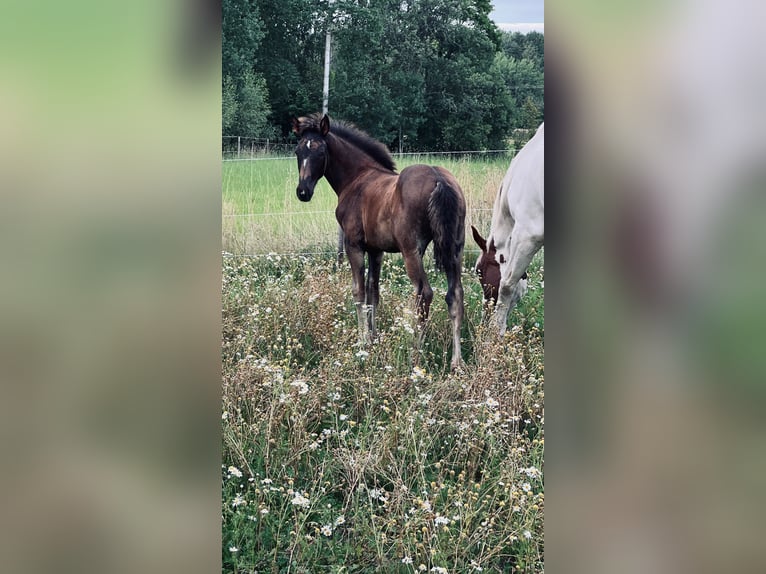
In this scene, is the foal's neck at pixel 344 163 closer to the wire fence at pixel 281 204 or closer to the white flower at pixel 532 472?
the wire fence at pixel 281 204

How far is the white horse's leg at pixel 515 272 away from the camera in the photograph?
3.30m

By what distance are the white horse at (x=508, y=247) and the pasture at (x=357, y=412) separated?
76 mm

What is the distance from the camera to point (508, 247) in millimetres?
3449

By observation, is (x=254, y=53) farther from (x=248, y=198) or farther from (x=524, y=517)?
(x=524, y=517)

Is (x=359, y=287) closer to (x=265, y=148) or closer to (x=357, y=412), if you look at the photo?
(x=357, y=412)

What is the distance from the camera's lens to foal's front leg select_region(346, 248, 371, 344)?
317cm

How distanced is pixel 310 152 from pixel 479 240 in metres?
0.93

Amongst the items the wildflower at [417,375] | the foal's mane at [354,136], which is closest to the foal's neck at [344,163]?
the foal's mane at [354,136]

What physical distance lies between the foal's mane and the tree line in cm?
5

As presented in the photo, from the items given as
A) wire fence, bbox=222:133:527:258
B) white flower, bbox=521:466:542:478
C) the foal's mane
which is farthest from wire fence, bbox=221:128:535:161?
white flower, bbox=521:466:542:478

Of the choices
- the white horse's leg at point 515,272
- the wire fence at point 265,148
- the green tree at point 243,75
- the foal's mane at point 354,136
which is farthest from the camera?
the white horse's leg at point 515,272

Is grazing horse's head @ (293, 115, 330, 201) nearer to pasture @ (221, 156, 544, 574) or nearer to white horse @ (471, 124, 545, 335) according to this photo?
pasture @ (221, 156, 544, 574)
